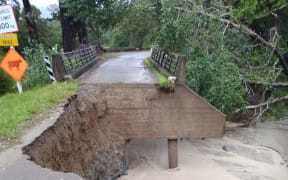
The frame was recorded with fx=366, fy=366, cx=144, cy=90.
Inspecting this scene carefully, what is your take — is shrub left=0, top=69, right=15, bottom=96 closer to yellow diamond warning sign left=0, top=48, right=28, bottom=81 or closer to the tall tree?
yellow diamond warning sign left=0, top=48, right=28, bottom=81

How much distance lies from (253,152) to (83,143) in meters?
8.21

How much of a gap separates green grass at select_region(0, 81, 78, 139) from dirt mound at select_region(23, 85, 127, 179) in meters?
0.39

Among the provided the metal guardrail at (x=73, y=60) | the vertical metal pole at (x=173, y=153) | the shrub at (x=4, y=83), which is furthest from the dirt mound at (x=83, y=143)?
the shrub at (x=4, y=83)

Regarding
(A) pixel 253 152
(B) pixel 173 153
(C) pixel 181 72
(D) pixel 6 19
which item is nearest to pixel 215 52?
(A) pixel 253 152

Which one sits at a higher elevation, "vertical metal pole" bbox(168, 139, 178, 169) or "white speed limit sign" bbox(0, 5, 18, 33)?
"white speed limit sign" bbox(0, 5, 18, 33)

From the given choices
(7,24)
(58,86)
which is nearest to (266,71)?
(58,86)

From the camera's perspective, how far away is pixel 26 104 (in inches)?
349

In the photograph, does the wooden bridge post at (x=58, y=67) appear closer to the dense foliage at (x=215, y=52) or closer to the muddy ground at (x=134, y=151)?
the muddy ground at (x=134, y=151)

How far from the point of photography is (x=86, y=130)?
9945 millimetres

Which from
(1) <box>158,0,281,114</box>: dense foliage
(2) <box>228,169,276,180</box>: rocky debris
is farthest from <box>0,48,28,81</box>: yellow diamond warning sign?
(2) <box>228,169,276,180</box>: rocky debris

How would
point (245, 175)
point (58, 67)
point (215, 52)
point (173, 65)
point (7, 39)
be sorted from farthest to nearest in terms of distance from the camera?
1. point (215, 52)
2. point (173, 65)
3. point (58, 67)
4. point (245, 175)
5. point (7, 39)

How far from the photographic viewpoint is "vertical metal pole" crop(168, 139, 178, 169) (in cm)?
1206

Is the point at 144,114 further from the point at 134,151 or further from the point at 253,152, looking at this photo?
the point at 253,152

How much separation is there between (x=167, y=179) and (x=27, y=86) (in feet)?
19.4
